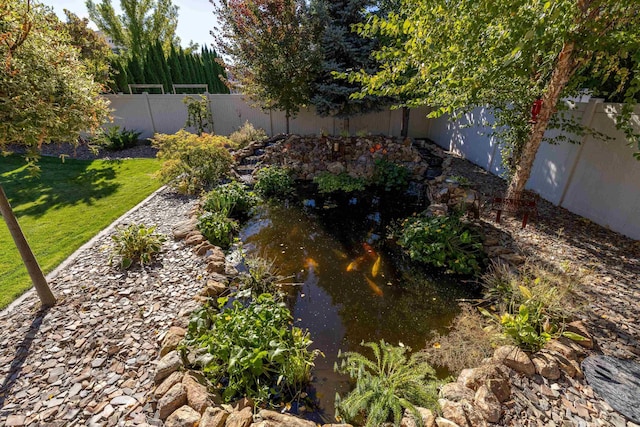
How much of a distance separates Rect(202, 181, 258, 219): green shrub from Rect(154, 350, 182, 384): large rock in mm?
3096

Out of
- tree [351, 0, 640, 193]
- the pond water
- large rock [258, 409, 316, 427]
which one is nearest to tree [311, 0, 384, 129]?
the pond water

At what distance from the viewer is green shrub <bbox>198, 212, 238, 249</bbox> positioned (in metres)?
4.37

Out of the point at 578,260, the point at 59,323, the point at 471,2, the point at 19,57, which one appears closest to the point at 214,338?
the point at 59,323

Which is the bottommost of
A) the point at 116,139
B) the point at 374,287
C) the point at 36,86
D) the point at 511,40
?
the point at 374,287

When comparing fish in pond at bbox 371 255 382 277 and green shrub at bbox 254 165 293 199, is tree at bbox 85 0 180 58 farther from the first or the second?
fish in pond at bbox 371 255 382 277

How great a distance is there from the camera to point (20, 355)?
91.8 inches

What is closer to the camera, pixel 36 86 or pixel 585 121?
pixel 36 86

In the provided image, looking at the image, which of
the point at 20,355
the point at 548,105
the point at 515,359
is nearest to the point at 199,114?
→ the point at 20,355

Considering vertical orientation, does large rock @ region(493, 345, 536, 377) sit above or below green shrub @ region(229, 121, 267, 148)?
below

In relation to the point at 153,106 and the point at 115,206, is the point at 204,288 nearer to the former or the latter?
the point at 115,206

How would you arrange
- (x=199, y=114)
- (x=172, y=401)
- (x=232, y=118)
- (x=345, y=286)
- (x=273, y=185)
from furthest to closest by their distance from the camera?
(x=232, y=118)
(x=199, y=114)
(x=273, y=185)
(x=345, y=286)
(x=172, y=401)

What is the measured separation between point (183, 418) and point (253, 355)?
579mm

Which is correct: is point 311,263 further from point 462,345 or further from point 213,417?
point 213,417

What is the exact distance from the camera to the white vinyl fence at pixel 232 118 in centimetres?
1048
